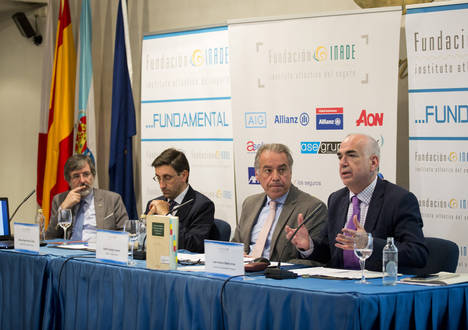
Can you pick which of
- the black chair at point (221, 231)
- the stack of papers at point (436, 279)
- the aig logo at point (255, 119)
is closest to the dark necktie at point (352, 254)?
the stack of papers at point (436, 279)

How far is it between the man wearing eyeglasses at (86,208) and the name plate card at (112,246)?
137 centimetres

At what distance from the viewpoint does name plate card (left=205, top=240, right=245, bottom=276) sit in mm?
2873

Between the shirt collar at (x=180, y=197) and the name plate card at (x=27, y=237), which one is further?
the shirt collar at (x=180, y=197)

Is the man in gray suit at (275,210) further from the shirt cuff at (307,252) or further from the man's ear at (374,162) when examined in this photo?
the man's ear at (374,162)

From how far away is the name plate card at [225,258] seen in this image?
2.87 meters

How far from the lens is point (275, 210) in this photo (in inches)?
154

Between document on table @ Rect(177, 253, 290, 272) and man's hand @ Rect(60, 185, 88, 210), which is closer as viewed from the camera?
document on table @ Rect(177, 253, 290, 272)

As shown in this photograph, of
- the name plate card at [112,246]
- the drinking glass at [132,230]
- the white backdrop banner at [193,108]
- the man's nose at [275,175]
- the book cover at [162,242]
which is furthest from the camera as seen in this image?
the white backdrop banner at [193,108]

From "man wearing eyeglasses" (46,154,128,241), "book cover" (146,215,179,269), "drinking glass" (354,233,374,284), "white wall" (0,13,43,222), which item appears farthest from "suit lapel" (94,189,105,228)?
"white wall" (0,13,43,222)

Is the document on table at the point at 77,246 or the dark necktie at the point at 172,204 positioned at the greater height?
the dark necktie at the point at 172,204

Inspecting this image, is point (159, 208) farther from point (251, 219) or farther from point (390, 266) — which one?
point (390, 266)

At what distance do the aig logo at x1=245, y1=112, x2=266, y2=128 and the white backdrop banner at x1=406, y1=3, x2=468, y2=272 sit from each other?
3.75 ft

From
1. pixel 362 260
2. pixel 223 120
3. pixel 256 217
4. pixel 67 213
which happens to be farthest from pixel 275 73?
pixel 362 260

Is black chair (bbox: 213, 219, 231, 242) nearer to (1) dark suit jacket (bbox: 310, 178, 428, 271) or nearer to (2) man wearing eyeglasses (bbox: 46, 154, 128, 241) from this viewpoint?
(2) man wearing eyeglasses (bbox: 46, 154, 128, 241)
